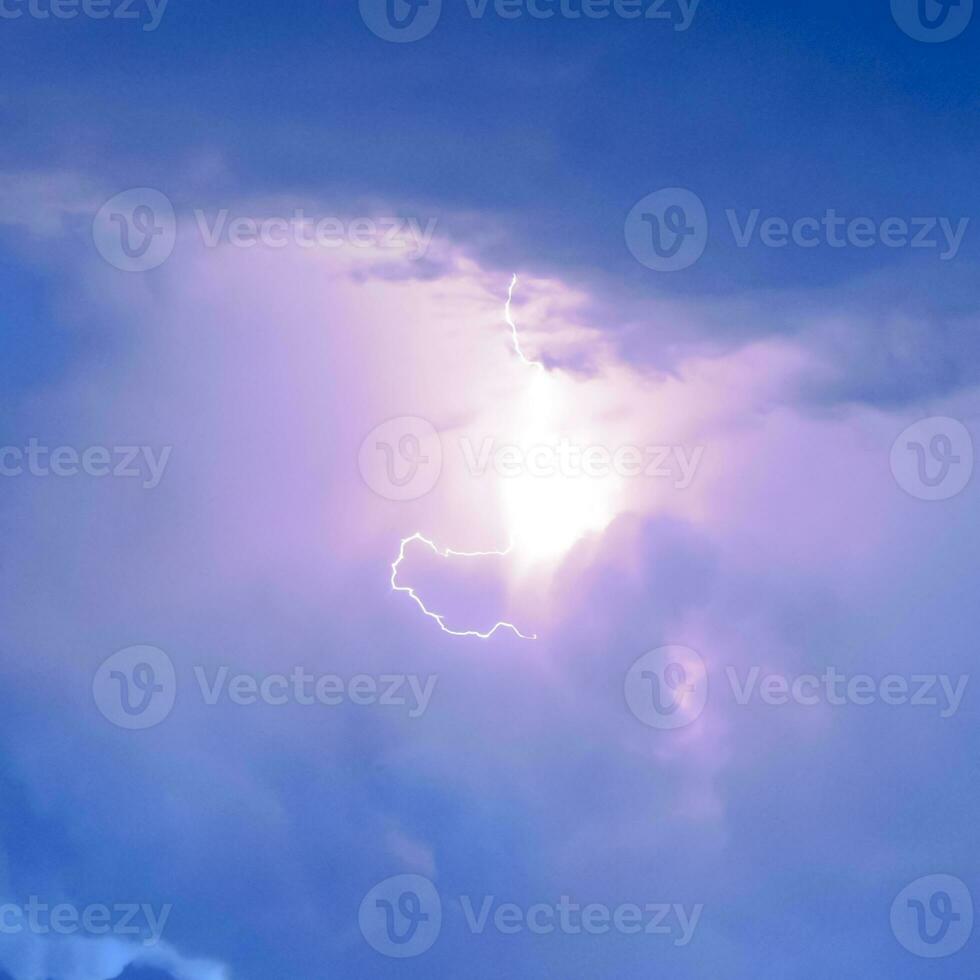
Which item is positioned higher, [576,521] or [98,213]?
[98,213]

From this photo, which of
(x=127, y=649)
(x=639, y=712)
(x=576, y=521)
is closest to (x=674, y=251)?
(x=576, y=521)

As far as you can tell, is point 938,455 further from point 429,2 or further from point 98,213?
point 98,213

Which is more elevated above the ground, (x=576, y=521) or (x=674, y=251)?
(x=674, y=251)

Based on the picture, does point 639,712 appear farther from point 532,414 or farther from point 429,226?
point 429,226

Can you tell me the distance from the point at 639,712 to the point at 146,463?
202 inches

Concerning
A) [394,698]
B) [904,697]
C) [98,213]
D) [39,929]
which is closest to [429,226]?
[98,213]

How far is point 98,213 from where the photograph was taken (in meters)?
13.6

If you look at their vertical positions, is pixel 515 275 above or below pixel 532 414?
above

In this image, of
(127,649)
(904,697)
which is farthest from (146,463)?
(904,697)

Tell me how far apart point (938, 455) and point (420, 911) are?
21.1ft

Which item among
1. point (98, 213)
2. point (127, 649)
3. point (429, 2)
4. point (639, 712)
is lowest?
point (127, 649)

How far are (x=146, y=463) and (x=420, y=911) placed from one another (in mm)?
4868

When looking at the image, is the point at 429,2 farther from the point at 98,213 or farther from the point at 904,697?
the point at 904,697

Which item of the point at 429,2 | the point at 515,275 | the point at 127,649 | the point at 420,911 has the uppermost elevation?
the point at 429,2
